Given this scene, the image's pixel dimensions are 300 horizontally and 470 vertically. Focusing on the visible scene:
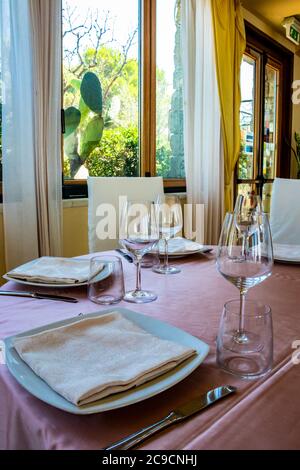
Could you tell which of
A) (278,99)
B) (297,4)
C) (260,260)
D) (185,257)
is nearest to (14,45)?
(185,257)

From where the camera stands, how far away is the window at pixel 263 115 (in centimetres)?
443

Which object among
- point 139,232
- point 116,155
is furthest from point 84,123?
point 139,232

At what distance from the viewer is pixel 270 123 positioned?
16.4 feet

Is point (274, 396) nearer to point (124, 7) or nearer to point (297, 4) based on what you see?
point (124, 7)

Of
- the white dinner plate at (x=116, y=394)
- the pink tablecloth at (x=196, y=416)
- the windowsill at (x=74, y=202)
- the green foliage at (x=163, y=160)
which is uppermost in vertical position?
the green foliage at (x=163, y=160)

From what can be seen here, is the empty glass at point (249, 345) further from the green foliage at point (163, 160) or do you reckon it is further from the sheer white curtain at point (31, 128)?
the green foliage at point (163, 160)

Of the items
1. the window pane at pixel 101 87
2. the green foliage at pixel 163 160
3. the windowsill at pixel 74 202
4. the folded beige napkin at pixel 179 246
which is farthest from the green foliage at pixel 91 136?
the folded beige napkin at pixel 179 246

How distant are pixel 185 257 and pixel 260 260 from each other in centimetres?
62

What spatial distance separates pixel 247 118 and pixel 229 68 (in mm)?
1014

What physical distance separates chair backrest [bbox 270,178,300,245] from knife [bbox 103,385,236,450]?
1.33 m

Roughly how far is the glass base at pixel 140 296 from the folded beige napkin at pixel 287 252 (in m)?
0.47

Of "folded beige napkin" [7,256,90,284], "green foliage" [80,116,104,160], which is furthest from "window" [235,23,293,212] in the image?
"folded beige napkin" [7,256,90,284]

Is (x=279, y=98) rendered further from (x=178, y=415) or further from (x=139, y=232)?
(x=178, y=415)

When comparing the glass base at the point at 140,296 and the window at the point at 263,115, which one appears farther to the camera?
the window at the point at 263,115
